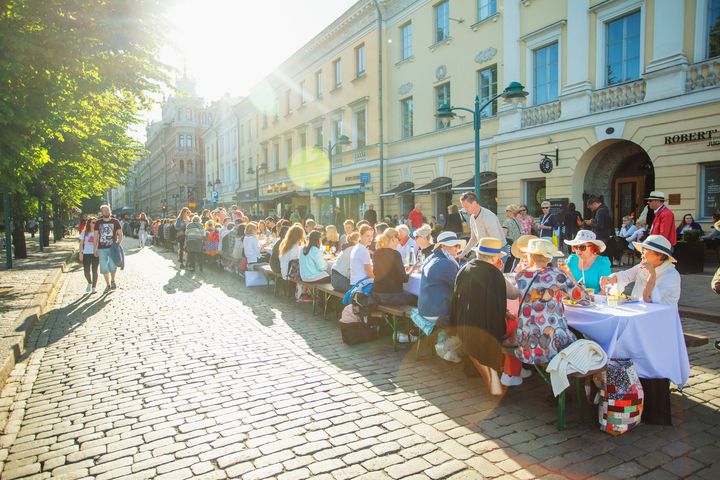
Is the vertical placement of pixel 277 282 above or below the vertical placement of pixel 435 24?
below

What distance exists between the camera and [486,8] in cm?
1878

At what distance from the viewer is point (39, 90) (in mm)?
8320

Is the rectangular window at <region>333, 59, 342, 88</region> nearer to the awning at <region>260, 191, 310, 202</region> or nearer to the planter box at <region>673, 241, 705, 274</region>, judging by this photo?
the awning at <region>260, 191, 310, 202</region>

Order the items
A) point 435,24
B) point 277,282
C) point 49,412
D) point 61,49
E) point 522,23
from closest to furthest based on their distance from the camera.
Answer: point 49,412
point 61,49
point 277,282
point 522,23
point 435,24

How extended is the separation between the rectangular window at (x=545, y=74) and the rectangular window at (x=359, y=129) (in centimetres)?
1166

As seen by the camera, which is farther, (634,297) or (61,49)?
(61,49)

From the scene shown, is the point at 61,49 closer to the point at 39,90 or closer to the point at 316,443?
the point at 39,90

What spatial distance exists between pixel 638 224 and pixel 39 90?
13.7m

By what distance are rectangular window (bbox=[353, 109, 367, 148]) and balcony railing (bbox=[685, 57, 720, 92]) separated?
16.6 meters

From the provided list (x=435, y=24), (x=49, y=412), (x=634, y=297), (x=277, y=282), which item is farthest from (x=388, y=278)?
(x=435, y=24)

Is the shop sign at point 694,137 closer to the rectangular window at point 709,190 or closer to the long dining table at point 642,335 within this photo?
the rectangular window at point 709,190

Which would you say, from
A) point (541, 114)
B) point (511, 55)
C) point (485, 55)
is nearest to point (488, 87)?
point (485, 55)

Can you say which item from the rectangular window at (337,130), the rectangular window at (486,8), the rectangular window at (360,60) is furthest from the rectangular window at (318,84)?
the rectangular window at (486,8)

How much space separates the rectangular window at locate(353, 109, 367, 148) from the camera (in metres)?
27.2
